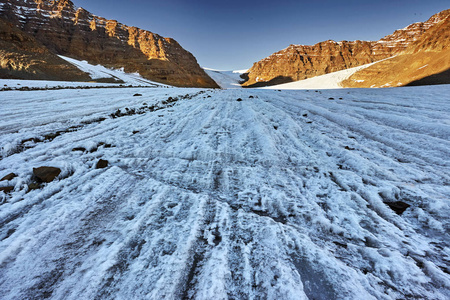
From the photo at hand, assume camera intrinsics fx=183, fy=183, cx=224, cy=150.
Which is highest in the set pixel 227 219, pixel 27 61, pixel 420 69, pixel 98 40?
pixel 98 40

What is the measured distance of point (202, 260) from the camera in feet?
4.61

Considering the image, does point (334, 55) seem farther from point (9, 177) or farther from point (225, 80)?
point (9, 177)

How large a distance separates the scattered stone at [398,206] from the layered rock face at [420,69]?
188 feet

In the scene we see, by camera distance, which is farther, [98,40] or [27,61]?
[98,40]

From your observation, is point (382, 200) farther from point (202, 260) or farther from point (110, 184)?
point (110, 184)

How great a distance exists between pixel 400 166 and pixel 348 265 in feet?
7.44

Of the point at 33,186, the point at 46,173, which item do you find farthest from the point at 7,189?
the point at 46,173

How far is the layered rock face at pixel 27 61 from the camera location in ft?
116

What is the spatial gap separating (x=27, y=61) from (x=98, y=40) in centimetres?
4864

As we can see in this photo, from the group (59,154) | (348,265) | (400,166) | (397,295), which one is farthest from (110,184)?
(400,166)

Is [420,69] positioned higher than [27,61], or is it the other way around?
[420,69]

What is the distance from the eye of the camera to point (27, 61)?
3791 cm

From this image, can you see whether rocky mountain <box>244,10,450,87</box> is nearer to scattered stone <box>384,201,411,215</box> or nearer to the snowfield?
the snowfield

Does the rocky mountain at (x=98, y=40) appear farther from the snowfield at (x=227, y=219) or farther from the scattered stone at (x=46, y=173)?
the scattered stone at (x=46, y=173)
